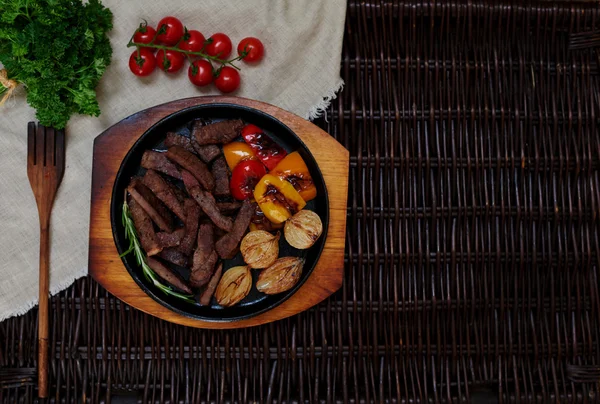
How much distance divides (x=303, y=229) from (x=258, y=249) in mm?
148

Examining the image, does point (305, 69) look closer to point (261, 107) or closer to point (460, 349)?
point (261, 107)

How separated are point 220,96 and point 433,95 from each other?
0.68 meters

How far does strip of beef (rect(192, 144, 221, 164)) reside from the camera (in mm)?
1773

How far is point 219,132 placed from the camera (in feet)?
5.76

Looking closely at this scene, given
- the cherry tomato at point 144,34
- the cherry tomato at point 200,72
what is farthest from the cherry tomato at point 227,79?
the cherry tomato at point 144,34

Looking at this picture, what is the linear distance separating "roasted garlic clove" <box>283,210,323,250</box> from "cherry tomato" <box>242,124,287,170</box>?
186 mm

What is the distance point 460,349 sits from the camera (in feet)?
6.16

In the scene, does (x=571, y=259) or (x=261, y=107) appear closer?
(x=261, y=107)

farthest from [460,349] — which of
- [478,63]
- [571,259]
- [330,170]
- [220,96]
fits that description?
[220,96]

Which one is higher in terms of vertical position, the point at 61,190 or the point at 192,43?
the point at 192,43

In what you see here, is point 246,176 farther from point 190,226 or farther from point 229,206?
point 190,226

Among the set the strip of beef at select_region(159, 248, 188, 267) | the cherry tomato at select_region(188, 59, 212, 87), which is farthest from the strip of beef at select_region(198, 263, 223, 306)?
the cherry tomato at select_region(188, 59, 212, 87)

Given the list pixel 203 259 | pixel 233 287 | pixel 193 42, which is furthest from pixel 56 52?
pixel 233 287

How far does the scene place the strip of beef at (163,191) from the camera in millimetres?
1731
